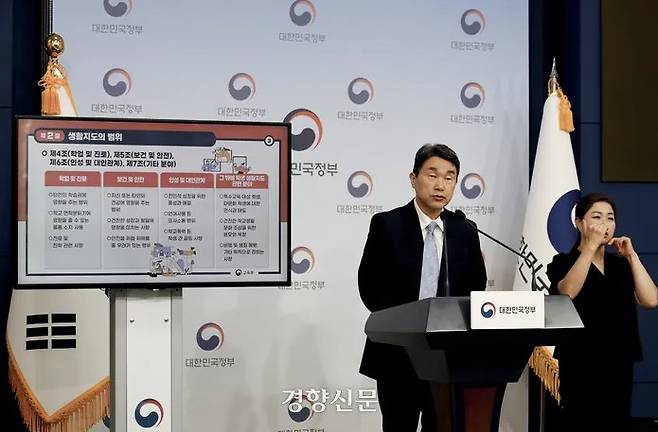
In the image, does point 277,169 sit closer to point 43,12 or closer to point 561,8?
point 43,12

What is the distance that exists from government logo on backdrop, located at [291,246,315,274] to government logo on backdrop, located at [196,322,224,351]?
487 mm

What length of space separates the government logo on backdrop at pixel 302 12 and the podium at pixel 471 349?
276 centimetres

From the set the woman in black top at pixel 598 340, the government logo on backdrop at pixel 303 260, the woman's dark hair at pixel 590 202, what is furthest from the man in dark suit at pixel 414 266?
the government logo on backdrop at pixel 303 260

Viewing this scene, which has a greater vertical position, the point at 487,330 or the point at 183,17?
the point at 183,17

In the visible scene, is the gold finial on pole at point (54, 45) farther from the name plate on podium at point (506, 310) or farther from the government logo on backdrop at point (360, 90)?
the name plate on podium at point (506, 310)

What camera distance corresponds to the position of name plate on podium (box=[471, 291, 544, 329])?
182 centimetres

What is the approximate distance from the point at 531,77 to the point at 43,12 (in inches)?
98.7

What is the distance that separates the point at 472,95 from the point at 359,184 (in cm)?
77

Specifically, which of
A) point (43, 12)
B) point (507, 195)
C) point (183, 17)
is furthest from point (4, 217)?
point (507, 195)

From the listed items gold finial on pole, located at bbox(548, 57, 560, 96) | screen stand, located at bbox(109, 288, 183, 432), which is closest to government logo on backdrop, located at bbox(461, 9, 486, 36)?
gold finial on pole, located at bbox(548, 57, 560, 96)

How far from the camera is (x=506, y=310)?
184cm

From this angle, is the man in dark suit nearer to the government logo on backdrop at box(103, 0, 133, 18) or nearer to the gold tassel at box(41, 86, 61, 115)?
the gold tassel at box(41, 86, 61, 115)

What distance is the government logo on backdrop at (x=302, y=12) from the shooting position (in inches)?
174

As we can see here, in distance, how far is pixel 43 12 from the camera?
4.13 meters
